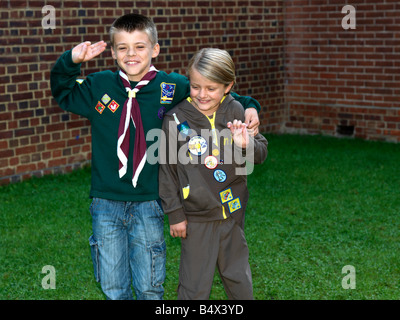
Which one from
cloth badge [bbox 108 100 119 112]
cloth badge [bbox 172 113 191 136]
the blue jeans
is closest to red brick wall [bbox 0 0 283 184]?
cloth badge [bbox 108 100 119 112]

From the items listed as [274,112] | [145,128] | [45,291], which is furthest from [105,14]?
[145,128]

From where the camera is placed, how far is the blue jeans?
338 cm

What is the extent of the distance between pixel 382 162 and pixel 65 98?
6.33 metres

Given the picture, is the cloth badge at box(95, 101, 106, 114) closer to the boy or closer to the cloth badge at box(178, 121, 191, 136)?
the boy

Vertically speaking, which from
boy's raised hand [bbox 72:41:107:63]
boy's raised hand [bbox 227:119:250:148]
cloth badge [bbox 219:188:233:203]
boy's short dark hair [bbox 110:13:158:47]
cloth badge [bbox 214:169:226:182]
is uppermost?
boy's short dark hair [bbox 110:13:158:47]

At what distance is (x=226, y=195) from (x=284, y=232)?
8.28 feet

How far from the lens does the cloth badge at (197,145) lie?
11.1ft

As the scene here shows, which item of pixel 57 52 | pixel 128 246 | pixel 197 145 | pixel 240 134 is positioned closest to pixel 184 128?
pixel 197 145

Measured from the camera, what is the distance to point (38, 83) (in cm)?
784

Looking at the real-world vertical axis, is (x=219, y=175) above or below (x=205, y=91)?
below

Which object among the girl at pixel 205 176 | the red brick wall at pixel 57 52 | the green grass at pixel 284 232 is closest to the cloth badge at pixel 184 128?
the girl at pixel 205 176

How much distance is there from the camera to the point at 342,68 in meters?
10.8

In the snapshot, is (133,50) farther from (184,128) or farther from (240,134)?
(240,134)

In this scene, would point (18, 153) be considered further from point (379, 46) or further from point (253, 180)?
point (379, 46)
